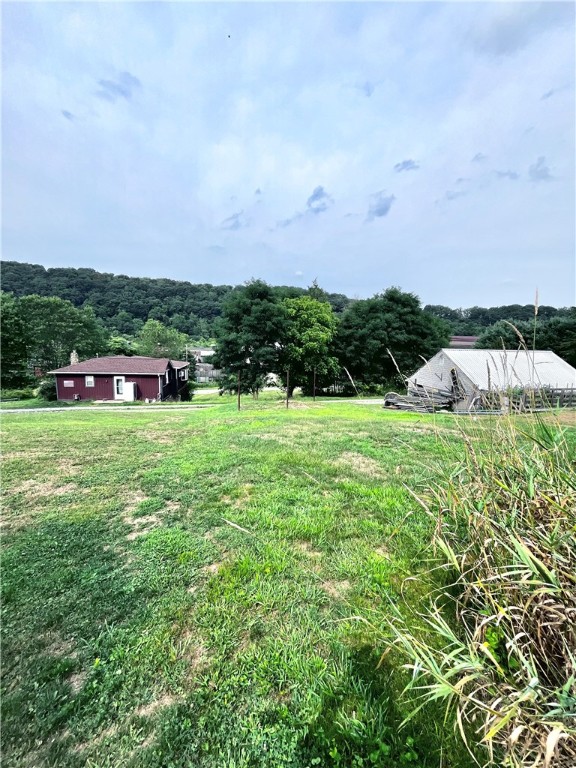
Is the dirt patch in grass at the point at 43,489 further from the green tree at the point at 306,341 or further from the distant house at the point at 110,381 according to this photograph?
the distant house at the point at 110,381

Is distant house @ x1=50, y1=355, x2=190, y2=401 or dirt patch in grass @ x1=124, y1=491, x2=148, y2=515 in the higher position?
distant house @ x1=50, y1=355, x2=190, y2=401

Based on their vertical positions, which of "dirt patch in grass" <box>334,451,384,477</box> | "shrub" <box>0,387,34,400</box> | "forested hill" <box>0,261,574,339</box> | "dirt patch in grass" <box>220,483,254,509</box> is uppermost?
"forested hill" <box>0,261,574,339</box>

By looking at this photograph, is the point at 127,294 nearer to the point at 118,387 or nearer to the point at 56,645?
the point at 118,387

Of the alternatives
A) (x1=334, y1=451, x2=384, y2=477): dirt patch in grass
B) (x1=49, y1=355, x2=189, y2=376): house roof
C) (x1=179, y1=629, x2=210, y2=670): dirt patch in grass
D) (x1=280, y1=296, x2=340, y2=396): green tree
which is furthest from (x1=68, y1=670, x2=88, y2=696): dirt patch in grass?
(x1=49, y1=355, x2=189, y2=376): house roof

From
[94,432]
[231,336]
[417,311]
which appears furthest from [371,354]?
[94,432]

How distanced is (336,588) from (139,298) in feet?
233

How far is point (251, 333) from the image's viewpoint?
1973 cm

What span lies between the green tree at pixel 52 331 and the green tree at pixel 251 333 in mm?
20691

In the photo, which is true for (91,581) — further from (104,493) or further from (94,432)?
(94,432)

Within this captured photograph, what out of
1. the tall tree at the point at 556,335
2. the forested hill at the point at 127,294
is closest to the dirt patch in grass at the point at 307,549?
the tall tree at the point at 556,335

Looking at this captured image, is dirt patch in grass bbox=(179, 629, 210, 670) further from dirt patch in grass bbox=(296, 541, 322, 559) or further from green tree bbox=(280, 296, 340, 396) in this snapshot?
green tree bbox=(280, 296, 340, 396)

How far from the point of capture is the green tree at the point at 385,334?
25219 mm

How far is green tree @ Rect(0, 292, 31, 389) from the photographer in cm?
2427

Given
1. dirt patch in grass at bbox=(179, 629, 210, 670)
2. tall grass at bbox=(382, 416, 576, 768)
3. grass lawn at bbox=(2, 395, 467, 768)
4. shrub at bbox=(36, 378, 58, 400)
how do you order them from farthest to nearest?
shrub at bbox=(36, 378, 58, 400) < dirt patch in grass at bbox=(179, 629, 210, 670) < grass lawn at bbox=(2, 395, 467, 768) < tall grass at bbox=(382, 416, 576, 768)
